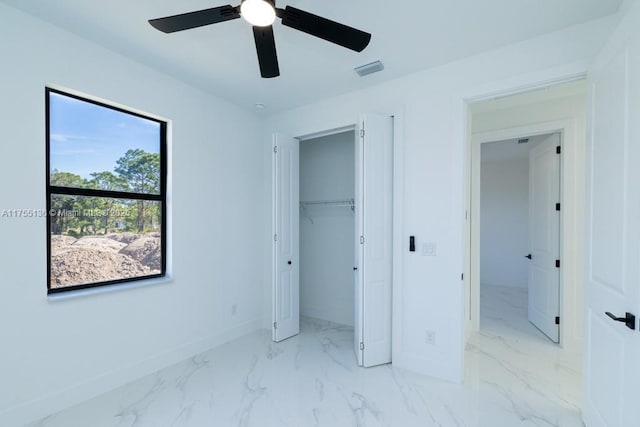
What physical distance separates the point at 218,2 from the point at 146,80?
1251 millimetres

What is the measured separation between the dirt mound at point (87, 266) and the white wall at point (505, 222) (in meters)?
6.63

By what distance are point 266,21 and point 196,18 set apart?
368 mm

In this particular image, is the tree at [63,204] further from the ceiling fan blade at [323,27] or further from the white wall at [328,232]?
the white wall at [328,232]

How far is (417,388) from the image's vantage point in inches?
95.2

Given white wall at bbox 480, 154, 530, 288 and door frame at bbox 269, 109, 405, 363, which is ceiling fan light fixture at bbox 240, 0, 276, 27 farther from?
white wall at bbox 480, 154, 530, 288

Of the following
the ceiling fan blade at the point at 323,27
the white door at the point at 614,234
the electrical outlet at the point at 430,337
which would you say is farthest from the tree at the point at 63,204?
the white door at the point at 614,234

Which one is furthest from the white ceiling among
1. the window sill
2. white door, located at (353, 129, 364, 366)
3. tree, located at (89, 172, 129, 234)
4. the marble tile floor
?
the marble tile floor

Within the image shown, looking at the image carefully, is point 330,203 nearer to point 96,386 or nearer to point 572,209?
point 572,209

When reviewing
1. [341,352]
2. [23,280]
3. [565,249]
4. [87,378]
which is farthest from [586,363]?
[23,280]

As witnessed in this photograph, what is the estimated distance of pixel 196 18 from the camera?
60.1 inches

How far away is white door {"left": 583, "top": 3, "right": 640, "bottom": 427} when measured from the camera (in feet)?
4.76

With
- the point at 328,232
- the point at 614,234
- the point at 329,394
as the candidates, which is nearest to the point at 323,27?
the point at 614,234

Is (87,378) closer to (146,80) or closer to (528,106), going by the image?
(146,80)

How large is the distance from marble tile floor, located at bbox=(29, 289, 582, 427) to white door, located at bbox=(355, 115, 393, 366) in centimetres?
29
